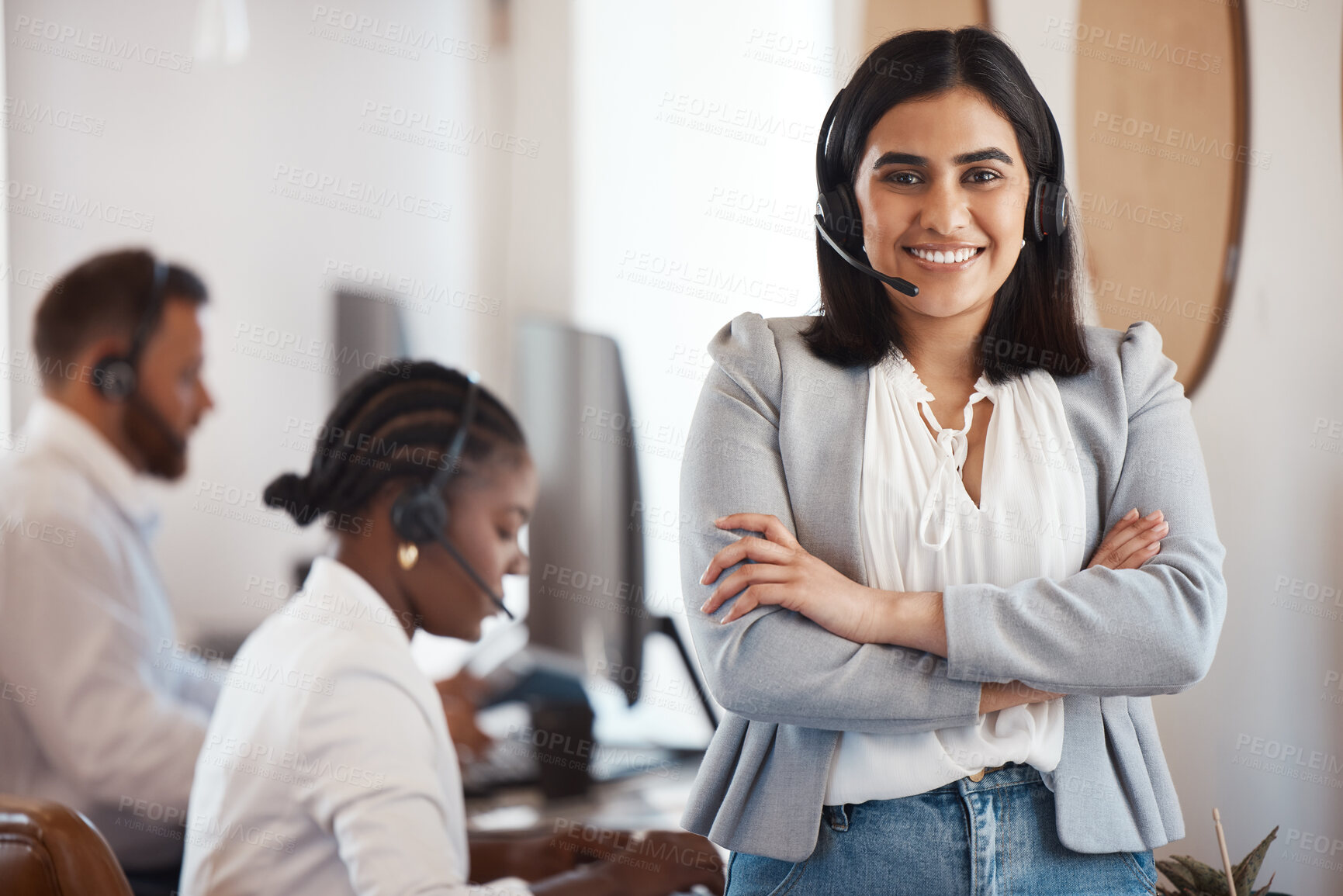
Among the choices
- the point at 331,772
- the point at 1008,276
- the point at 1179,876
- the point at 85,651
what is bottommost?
the point at 1179,876

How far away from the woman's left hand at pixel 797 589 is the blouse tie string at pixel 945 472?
0.31 feet

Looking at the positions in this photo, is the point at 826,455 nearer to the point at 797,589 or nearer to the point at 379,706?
the point at 797,589

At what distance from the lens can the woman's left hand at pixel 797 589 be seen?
1.02 m

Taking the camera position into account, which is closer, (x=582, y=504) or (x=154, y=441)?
(x=154, y=441)

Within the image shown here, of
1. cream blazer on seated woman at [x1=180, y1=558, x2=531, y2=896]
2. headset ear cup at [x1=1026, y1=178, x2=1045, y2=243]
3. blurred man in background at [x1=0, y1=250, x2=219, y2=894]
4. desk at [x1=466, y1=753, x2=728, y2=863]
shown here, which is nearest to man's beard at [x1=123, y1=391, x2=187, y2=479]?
blurred man in background at [x1=0, y1=250, x2=219, y2=894]

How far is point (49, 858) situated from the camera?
3.34 feet

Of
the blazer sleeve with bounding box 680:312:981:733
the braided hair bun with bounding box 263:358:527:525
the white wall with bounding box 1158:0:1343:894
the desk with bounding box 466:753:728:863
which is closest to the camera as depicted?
the blazer sleeve with bounding box 680:312:981:733

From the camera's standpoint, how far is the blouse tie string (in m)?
1.07

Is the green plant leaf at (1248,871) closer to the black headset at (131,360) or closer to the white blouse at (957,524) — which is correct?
the white blouse at (957,524)

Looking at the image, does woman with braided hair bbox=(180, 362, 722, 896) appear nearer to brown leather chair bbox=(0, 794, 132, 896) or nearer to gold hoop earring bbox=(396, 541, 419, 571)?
gold hoop earring bbox=(396, 541, 419, 571)

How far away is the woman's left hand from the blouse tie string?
94mm

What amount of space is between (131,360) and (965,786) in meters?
1.60

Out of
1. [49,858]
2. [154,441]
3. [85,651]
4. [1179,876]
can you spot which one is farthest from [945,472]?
[85,651]

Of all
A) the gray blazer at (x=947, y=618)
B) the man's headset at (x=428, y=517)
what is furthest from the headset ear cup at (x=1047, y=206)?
the man's headset at (x=428, y=517)
